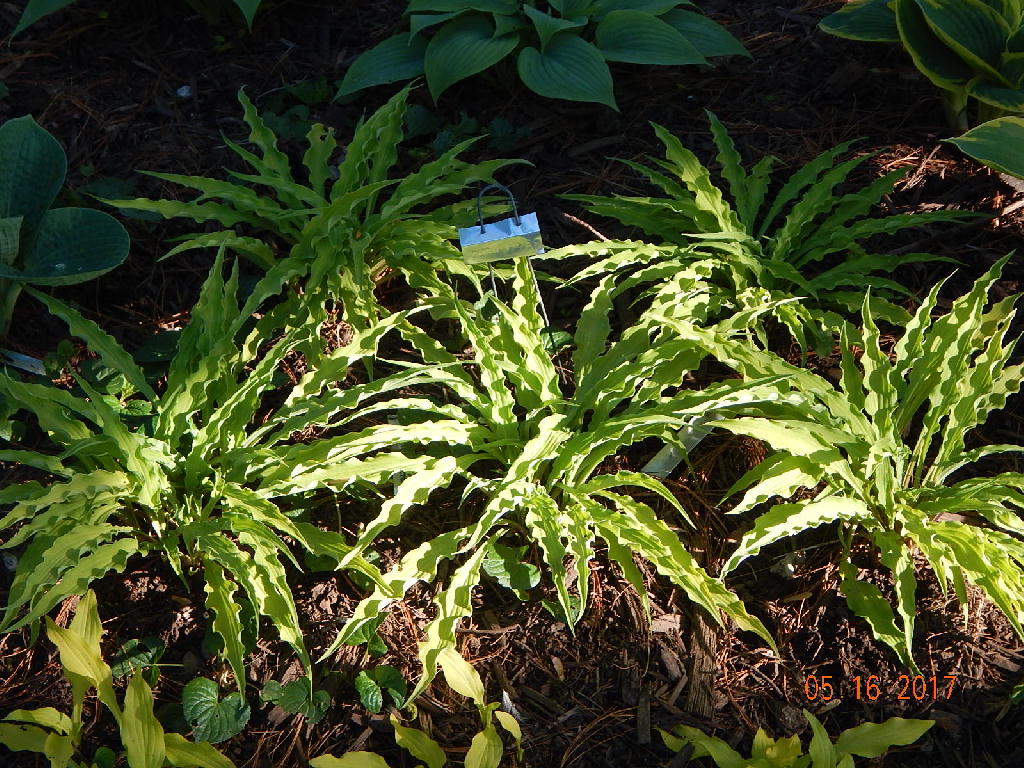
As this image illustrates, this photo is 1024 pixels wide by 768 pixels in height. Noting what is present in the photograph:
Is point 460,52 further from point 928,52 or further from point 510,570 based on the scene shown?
point 510,570

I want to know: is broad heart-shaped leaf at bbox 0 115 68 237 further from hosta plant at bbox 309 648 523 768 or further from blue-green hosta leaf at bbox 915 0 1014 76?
blue-green hosta leaf at bbox 915 0 1014 76

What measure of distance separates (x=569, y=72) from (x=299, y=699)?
172 cm

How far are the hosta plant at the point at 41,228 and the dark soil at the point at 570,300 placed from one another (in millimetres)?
208

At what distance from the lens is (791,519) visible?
1.66 m

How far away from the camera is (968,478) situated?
195cm

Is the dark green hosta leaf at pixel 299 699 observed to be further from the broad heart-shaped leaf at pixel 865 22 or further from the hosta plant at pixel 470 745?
the broad heart-shaped leaf at pixel 865 22

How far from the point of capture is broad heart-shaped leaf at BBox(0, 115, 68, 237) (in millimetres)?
2219

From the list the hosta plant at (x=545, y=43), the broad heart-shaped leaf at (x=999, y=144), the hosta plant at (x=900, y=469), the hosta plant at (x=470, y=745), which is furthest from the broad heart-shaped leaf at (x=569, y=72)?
the hosta plant at (x=470, y=745)

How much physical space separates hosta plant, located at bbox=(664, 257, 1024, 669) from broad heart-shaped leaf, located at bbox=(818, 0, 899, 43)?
96cm

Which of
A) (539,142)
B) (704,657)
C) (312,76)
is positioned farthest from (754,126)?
Answer: (704,657)

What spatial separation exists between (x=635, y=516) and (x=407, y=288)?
0.93 m

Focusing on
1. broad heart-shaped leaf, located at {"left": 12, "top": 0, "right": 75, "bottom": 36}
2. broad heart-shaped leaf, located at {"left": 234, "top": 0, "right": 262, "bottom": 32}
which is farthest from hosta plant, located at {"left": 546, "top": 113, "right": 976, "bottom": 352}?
broad heart-shaped leaf, located at {"left": 12, "top": 0, "right": 75, "bottom": 36}

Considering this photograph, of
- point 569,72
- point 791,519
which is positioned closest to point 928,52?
point 569,72

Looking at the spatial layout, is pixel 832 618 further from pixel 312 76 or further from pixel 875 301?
pixel 312 76
